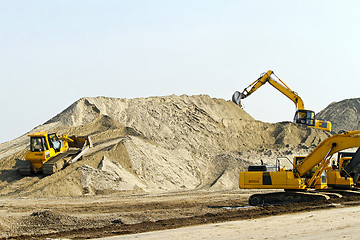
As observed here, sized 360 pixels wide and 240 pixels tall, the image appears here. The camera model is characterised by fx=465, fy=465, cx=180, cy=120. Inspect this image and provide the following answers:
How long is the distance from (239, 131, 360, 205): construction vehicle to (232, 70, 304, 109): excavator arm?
33.7 feet

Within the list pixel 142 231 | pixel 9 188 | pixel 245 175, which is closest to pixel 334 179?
pixel 245 175

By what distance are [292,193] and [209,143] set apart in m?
22.1

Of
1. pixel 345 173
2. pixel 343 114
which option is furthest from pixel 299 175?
pixel 343 114

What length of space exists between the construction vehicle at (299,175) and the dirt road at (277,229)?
2.73 m

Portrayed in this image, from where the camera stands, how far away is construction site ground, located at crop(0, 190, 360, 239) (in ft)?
40.7

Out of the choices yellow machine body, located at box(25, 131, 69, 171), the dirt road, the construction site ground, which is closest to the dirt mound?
yellow machine body, located at box(25, 131, 69, 171)

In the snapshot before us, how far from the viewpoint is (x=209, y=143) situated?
38.5 metres

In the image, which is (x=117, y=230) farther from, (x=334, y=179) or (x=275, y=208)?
(x=334, y=179)

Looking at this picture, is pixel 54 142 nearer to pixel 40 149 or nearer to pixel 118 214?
pixel 40 149

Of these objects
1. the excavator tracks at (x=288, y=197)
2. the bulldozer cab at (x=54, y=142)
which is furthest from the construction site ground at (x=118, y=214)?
the bulldozer cab at (x=54, y=142)

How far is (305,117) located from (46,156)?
1403 centimetres

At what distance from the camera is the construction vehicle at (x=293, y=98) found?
81.1 ft

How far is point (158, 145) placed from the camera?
3384cm

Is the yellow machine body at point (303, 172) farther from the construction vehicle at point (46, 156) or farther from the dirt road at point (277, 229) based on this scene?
the construction vehicle at point (46, 156)
